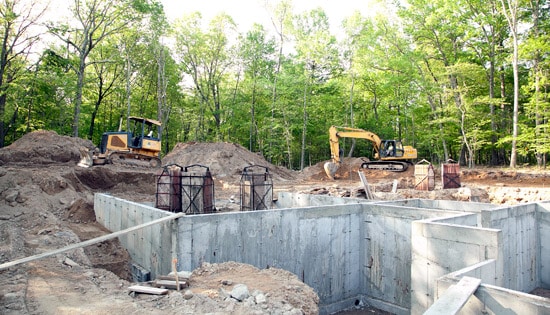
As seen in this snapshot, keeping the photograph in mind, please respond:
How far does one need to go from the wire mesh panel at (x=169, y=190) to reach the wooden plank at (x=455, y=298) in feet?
26.1

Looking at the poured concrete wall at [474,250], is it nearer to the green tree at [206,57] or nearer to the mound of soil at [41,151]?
the mound of soil at [41,151]

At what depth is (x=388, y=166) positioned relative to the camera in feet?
80.4

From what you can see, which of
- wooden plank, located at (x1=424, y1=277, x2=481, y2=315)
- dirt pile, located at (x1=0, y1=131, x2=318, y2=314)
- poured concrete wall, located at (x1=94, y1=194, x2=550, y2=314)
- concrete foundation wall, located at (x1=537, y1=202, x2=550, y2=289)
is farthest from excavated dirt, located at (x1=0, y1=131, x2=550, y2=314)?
concrete foundation wall, located at (x1=537, y1=202, x2=550, y2=289)

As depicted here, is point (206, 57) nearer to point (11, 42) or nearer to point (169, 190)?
point (11, 42)

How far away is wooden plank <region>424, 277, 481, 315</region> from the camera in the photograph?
3.61 m

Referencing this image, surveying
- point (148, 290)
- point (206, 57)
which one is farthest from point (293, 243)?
point (206, 57)

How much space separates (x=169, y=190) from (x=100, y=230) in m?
2.27

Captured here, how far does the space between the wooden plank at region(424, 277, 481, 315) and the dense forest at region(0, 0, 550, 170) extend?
1980 cm

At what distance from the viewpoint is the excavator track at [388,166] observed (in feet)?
78.9

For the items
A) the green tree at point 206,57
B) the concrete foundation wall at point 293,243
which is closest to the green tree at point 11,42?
the green tree at point 206,57

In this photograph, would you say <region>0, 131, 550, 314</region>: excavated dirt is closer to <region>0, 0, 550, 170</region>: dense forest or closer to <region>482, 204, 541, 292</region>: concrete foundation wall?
<region>482, 204, 541, 292</region>: concrete foundation wall

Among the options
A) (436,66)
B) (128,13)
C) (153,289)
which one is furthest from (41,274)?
(436,66)

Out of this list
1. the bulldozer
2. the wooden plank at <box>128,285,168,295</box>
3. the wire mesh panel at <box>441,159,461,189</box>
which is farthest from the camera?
the bulldozer

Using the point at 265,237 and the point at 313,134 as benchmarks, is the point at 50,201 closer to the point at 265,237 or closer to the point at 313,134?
the point at 265,237
